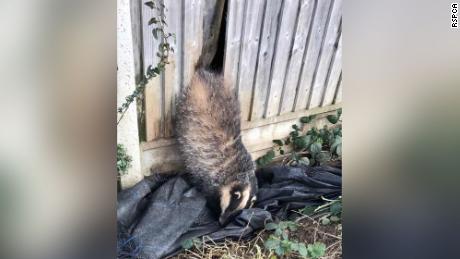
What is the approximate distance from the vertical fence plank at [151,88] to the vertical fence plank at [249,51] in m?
0.38

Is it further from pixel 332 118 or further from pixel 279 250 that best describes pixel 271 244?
pixel 332 118

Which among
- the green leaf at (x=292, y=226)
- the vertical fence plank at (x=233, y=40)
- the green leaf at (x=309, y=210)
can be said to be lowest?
the green leaf at (x=292, y=226)

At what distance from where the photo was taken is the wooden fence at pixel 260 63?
2.37 metres

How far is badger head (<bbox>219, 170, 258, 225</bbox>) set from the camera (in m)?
2.54

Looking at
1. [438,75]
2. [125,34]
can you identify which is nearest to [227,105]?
[125,34]

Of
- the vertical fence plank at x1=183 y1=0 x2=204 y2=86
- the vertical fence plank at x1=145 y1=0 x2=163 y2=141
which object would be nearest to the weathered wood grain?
the vertical fence plank at x1=145 y1=0 x2=163 y2=141

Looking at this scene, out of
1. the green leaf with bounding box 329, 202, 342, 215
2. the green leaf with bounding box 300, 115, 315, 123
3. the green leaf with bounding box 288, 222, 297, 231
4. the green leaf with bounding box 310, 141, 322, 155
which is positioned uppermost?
the green leaf with bounding box 300, 115, 315, 123

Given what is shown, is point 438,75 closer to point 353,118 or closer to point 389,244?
point 353,118

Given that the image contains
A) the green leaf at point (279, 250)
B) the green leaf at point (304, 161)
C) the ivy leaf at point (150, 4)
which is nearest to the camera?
the ivy leaf at point (150, 4)

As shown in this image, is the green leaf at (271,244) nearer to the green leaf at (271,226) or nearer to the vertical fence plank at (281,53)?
the green leaf at (271,226)

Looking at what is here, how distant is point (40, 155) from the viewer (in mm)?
2398

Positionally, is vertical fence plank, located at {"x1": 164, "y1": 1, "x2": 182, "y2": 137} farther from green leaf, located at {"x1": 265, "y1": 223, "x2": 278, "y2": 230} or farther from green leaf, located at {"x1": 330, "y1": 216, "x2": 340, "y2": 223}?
green leaf, located at {"x1": 330, "y1": 216, "x2": 340, "y2": 223}

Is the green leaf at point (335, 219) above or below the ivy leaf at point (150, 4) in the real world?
below

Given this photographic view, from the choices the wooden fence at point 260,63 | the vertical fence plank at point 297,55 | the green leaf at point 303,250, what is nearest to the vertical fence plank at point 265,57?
the wooden fence at point 260,63
